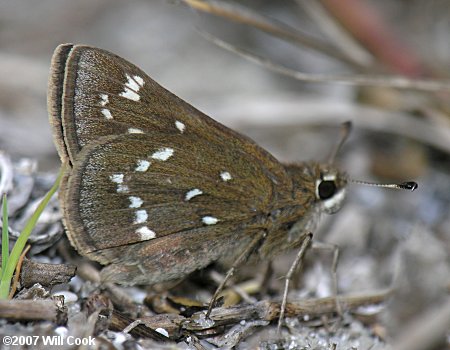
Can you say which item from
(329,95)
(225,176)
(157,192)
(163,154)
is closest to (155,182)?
(157,192)

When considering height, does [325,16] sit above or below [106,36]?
below

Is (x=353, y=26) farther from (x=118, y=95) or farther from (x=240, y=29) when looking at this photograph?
(x=118, y=95)

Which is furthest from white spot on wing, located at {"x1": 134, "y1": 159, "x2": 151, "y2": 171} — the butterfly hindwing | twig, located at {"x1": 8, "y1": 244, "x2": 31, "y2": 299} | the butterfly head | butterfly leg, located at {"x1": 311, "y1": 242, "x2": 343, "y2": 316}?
butterfly leg, located at {"x1": 311, "y1": 242, "x2": 343, "y2": 316}

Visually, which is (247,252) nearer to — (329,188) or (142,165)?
(329,188)

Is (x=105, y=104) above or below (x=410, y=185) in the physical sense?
above

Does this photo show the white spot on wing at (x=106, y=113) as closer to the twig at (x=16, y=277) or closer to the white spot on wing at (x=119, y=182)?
the white spot on wing at (x=119, y=182)

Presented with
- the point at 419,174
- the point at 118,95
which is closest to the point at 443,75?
the point at 419,174

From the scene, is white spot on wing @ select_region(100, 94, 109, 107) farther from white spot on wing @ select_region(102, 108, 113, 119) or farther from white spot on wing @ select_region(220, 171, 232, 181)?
white spot on wing @ select_region(220, 171, 232, 181)
